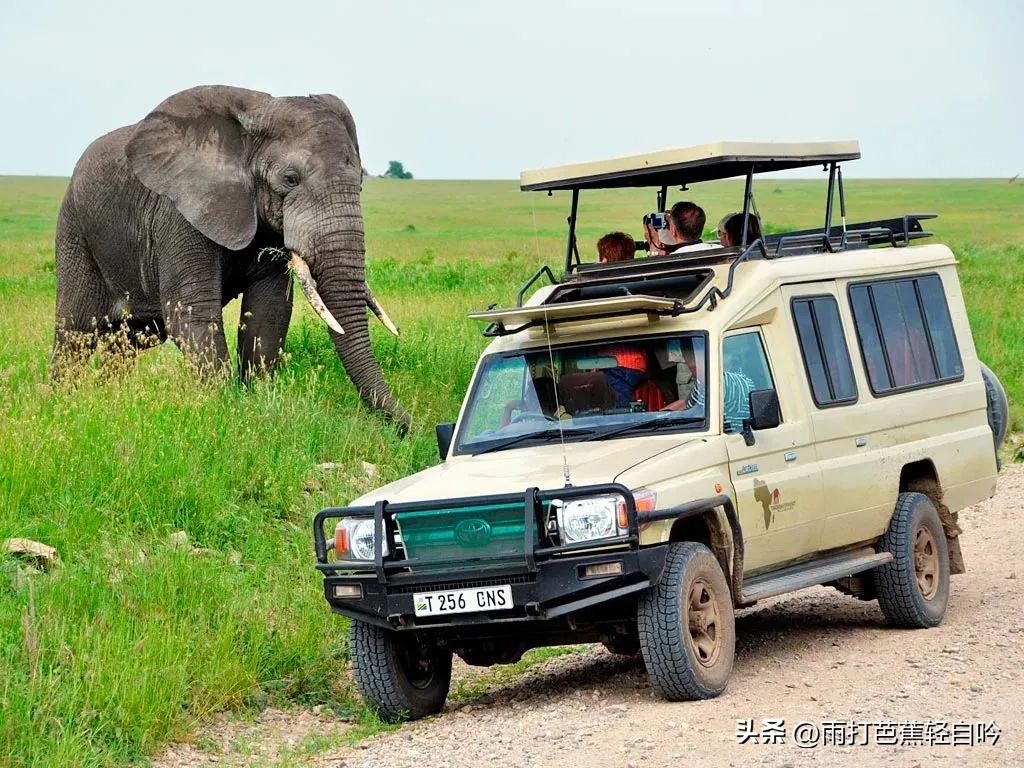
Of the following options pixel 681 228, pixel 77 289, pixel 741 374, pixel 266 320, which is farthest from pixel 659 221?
pixel 77 289

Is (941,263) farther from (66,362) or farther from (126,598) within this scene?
(66,362)

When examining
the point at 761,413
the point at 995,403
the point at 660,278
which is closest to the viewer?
the point at 761,413

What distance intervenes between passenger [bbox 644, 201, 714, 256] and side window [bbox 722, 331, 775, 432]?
1.94 meters

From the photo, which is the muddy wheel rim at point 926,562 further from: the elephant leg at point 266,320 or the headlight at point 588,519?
the elephant leg at point 266,320

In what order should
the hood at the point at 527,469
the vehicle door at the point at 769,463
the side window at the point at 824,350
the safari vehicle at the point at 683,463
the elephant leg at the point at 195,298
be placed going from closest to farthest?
the safari vehicle at the point at 683,463, the hood at the point at 527,469, the vehicle door at the point at 769,463, the side window at the point at 824,350, the elephant leg at the point at 195,298

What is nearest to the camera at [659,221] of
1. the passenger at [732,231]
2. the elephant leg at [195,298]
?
the passenger at [732,231]

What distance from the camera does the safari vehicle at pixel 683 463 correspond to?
752cm

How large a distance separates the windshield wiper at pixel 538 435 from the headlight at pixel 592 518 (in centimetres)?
104

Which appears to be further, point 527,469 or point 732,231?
point 732,231

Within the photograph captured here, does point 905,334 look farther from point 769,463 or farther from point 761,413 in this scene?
point 761,413

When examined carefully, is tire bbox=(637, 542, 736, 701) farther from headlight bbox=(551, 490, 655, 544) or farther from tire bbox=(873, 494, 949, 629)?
tire bbox=(873, 494, 949, 629)

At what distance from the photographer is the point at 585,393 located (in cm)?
877

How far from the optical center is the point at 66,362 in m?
14.8

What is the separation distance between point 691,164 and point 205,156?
22.8 feet
